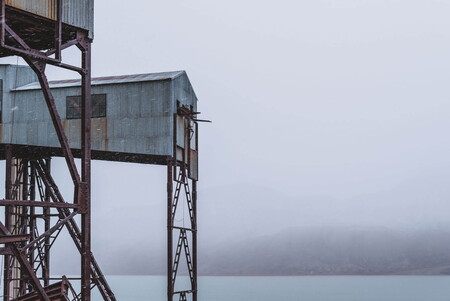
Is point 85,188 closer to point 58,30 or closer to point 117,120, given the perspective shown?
point 58,30

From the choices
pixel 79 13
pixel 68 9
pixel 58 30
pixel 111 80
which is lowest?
pixel 58 30

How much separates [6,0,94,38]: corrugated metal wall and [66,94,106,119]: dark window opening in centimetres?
1122

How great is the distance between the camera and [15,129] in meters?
35.4

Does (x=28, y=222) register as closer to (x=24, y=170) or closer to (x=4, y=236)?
(x=24, y=170)

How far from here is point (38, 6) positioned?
22.1 m

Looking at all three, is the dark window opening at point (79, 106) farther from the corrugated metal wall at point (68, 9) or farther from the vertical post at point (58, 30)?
the vertical post at point (58, 30)

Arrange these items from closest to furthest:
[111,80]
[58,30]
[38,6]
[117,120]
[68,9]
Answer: [38,6], [58,30], [68,9], [117,120], [111,80]

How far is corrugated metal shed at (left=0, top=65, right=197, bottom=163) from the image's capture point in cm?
3503

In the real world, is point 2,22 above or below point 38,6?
below

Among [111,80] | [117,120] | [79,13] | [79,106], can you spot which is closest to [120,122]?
[117,120]

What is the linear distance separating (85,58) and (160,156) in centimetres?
1233

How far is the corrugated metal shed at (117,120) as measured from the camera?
115ft

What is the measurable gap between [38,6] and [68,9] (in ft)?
4.82

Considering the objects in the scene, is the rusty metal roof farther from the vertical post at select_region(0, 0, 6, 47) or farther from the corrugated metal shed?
the vertical post at select_region(0, 0, 6, 47)
